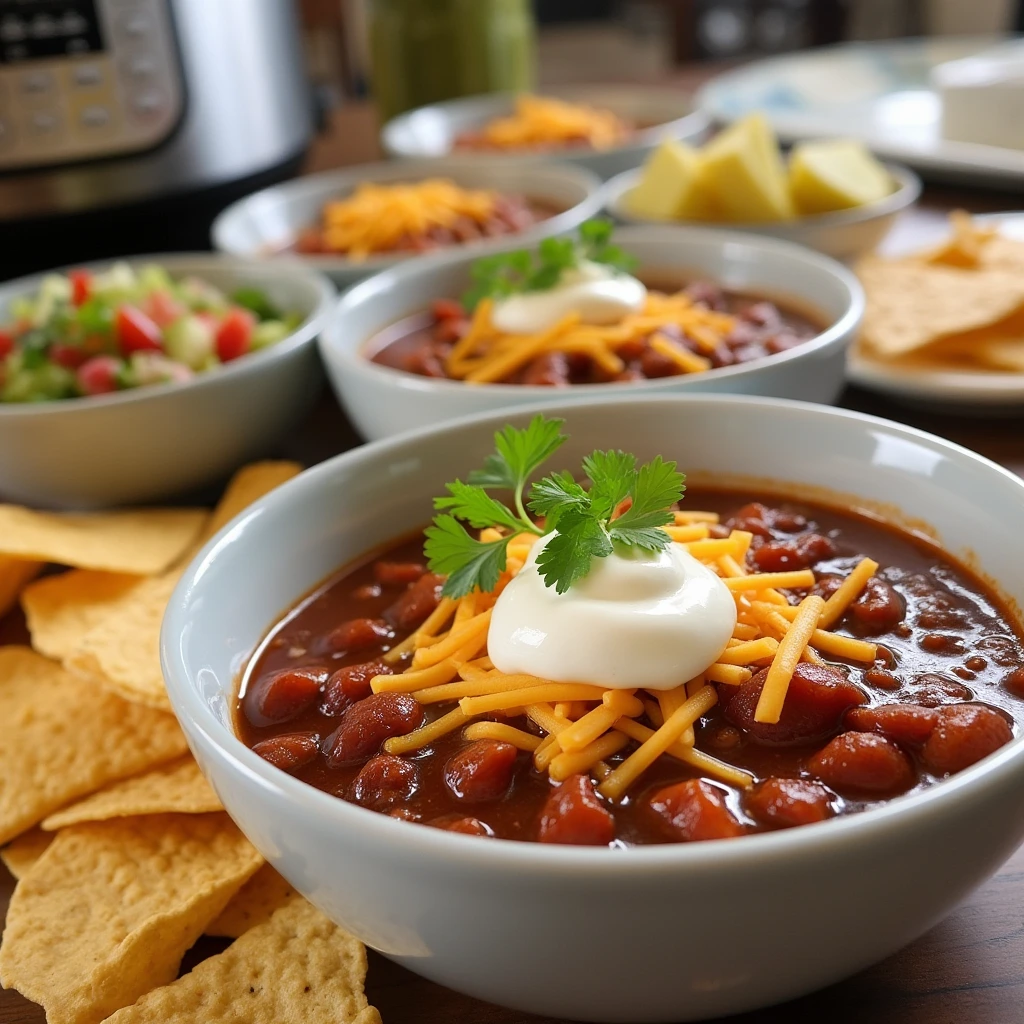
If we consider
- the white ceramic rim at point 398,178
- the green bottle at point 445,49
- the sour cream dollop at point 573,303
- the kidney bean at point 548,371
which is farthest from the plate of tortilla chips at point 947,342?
the green bottle at point 445,49

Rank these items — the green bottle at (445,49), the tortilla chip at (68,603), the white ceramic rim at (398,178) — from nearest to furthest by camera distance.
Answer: the tortilla chip at (68,603) < the white ceramic rim at (398,178) < the green bottle at (445,49)

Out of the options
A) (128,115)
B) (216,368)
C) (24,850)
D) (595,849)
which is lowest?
(24,850)

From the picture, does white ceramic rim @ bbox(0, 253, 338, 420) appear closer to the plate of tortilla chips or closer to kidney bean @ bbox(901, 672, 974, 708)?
the plate of tortilla chips

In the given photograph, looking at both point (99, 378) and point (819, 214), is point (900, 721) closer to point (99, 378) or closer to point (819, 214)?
point (99, 378)

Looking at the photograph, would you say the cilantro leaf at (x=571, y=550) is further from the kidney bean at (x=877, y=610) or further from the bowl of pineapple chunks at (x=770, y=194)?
the bowl of pineapple chunks at (x=770, y=194)

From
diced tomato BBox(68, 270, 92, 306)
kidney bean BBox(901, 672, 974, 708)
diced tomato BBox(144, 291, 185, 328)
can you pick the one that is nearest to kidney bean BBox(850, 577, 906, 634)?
kidney bean BBox(901, 672, 974, 708)

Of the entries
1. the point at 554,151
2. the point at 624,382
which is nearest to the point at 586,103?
the point at 554,151
